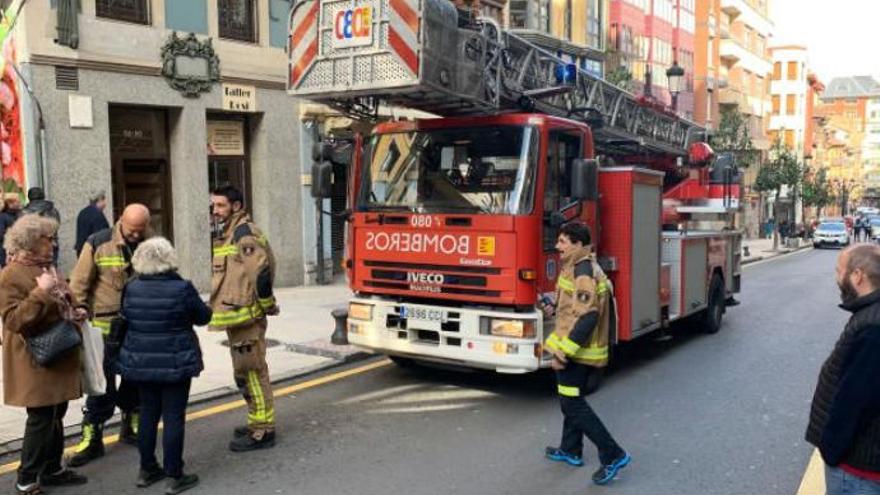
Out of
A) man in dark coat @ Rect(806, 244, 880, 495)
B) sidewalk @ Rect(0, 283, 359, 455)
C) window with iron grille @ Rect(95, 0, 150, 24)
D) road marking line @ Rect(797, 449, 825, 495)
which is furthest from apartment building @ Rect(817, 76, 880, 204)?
man in dark coat @ Rect(806, 244, 880, 495)

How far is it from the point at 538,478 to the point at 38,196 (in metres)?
7.73

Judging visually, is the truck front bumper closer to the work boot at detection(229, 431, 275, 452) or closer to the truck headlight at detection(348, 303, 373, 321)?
the truck headlight at detection(348, 303, 373, 321)

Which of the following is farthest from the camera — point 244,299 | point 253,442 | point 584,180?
point 584,180

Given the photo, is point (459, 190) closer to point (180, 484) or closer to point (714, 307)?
point (180, 484)

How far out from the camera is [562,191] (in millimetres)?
6902

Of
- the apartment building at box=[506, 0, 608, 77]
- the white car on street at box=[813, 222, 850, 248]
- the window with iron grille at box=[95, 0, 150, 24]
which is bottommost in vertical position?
the white car on street at box=[813, 222, 850, 248]

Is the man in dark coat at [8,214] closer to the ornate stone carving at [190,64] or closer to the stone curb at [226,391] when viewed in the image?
the ornate stone carving at [190,64]

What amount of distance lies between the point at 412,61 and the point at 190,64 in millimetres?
8347

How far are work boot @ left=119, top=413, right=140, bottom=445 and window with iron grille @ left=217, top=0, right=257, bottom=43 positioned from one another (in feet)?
32.4

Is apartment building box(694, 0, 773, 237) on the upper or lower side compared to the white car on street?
upper

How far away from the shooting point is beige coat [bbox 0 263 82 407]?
4312 millimetres

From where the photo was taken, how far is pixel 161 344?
4613 mm

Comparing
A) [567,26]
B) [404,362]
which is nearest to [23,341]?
[404,362]

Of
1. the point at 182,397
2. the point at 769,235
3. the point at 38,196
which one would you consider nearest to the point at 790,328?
the point at 182,397
